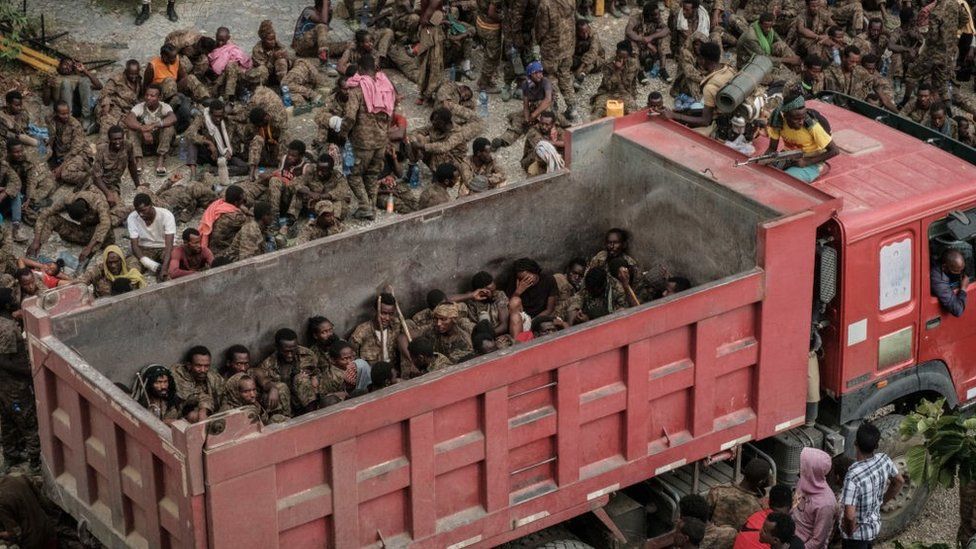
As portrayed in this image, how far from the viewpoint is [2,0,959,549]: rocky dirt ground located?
17000 millimetres

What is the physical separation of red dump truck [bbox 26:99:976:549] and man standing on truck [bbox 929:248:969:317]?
→ 9 cm

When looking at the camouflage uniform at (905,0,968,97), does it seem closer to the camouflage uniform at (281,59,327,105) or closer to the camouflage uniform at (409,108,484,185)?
the camouflage uniform at (409,108,484,185)

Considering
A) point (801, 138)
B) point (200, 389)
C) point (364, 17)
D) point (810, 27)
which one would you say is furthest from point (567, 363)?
point (810, 27)

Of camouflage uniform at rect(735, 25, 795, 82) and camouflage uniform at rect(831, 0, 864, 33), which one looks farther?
camouflage uniform at rect(831, 0, 864, 33)

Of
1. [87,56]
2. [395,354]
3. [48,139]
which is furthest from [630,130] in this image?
[87,56]

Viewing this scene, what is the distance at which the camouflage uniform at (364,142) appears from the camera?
15336 millimetres

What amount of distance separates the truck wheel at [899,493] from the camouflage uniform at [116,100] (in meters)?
8.41

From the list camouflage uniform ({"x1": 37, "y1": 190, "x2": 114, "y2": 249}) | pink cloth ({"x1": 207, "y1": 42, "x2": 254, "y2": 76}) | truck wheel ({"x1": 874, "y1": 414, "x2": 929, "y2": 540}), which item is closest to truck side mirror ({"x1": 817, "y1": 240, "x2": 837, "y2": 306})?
truck wheel ({"x1": 874, "y1": 414, "x2": 929, "y2": 540})

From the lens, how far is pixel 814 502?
971 cm

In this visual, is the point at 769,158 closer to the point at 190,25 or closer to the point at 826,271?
the point at 826,271

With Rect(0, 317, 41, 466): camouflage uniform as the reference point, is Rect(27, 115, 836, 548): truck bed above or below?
above

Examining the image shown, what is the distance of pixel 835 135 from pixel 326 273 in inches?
133

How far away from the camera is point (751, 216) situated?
33.4ft

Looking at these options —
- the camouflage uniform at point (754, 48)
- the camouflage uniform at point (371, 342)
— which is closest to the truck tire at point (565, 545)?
the camouflage uniform at point (371, 342)
